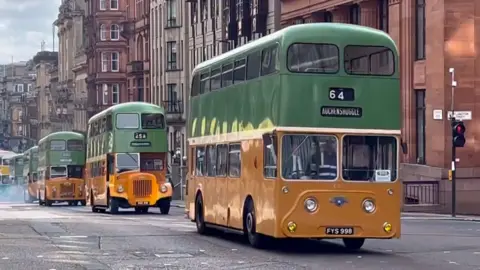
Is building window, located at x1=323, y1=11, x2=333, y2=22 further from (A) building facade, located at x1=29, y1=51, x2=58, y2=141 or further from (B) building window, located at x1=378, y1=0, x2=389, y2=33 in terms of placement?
(A) building facade, located at x1=29, y1=51, x2=58, y2=141

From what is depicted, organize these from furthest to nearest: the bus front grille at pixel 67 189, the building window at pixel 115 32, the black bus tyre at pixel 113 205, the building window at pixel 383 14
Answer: the building window at pixel 115 32
the bus front grille at pixel 67 189
the building window at pixel 383 14
the black bus tyre at pixel 113 205

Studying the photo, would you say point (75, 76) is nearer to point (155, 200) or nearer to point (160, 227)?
point (155, 200)

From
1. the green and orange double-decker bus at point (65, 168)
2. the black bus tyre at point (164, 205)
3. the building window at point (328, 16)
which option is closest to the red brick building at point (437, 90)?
the building window at point (328, 16)

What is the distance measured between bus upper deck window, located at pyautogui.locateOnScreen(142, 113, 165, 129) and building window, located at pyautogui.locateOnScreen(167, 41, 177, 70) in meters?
40.0

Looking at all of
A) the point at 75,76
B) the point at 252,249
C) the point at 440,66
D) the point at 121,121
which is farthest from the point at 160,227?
the point at 75,76

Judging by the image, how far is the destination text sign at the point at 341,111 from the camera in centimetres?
2123

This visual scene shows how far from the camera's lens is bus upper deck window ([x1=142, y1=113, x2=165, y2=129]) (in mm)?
44963

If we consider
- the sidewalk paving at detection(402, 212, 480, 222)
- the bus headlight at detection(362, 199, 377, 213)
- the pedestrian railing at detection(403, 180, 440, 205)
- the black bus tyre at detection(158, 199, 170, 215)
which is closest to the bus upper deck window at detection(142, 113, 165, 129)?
the black bus tyre at detection(158, 199, 170, 215)

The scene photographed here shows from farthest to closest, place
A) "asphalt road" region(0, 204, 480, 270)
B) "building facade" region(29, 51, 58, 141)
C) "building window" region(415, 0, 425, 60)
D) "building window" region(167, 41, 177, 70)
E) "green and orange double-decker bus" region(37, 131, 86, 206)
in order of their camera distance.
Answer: "building facade" region(29, 51, 58, 141) < "building window" region(167, 41, 177, 70) < "green and orange double-decker bus" region(37, 131, 86, 206) < "building window" region(415, 0, 425, 60) < "asphalt road" region(0, 204, 480, 270)

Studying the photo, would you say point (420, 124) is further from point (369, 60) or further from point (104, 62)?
point (104, 62)

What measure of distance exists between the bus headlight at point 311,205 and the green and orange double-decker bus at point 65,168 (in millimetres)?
47784

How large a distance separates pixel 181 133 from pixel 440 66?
39.0 m

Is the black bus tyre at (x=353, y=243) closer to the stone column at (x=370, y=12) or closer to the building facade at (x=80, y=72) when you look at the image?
the stone column at (x=370, y=12)

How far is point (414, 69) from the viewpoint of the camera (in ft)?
161
